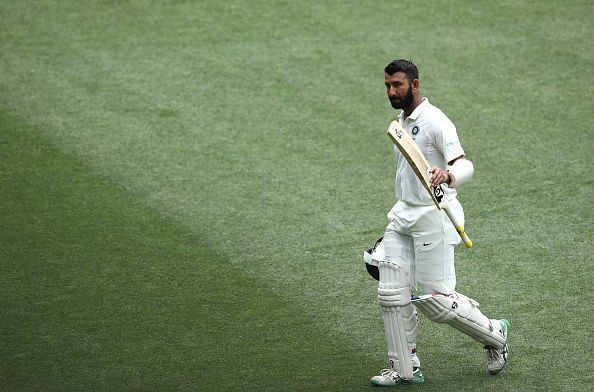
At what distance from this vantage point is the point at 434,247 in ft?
21.3

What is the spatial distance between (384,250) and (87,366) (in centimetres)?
203

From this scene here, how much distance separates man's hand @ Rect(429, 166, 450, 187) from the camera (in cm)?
608

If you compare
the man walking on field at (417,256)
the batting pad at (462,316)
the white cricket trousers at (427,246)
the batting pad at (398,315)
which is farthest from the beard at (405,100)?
the batting pad at (462,316)

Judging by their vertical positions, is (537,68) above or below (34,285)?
above

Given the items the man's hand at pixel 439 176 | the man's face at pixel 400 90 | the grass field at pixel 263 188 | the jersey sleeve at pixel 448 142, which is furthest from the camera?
the grass field at pixel 263 188

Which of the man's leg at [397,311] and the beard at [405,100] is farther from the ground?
the beard at [405,100]

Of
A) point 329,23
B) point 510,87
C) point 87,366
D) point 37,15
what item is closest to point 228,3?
point 329,23

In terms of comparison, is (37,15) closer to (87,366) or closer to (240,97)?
(240,97)

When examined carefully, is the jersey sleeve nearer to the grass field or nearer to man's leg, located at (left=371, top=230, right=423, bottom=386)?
man's leg, located at (left=371, top=230, right=423, bottom=386)

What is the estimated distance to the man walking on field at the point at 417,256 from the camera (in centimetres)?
644

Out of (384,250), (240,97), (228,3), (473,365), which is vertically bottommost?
(473,365)

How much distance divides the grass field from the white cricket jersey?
1.14m

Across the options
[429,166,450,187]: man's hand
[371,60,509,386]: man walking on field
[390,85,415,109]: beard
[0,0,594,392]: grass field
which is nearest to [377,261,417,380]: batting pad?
[371,60,509,386]: man walking on field

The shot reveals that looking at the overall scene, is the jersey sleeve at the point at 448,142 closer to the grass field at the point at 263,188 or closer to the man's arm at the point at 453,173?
the man's arm at the point at 453,173
